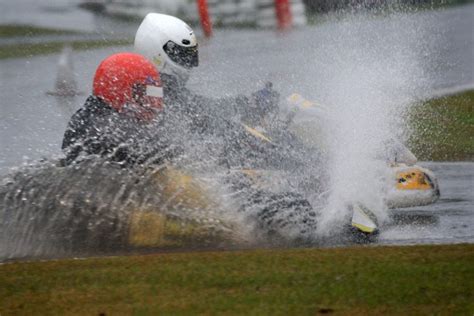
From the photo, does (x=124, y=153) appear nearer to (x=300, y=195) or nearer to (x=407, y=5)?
(x=300, y=195)

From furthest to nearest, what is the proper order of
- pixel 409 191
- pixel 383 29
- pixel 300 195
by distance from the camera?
1. pixel 383 29
2. pixel 409 191
3. pixel 300 195

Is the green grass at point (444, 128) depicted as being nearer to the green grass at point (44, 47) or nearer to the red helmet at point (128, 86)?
the red helmet at point (128, 86)

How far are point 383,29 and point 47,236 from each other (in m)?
12.0

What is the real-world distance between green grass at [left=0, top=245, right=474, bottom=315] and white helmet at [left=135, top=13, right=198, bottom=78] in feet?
8.78

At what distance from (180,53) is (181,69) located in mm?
151

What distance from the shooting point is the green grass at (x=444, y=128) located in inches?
471

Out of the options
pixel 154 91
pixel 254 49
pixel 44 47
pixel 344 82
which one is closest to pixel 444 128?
pixel 344 82

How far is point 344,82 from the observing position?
1132cm

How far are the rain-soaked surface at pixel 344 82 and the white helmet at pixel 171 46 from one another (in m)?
1.40

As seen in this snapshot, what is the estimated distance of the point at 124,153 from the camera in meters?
8.48

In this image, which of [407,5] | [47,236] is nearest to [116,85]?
[47,236]

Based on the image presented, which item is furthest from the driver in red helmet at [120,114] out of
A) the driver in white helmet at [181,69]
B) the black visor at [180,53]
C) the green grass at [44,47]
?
the green grass at [44,47]

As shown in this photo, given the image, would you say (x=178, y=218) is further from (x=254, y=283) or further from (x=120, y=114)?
(x=254, y=283)

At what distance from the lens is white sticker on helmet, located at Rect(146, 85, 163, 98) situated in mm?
8797
